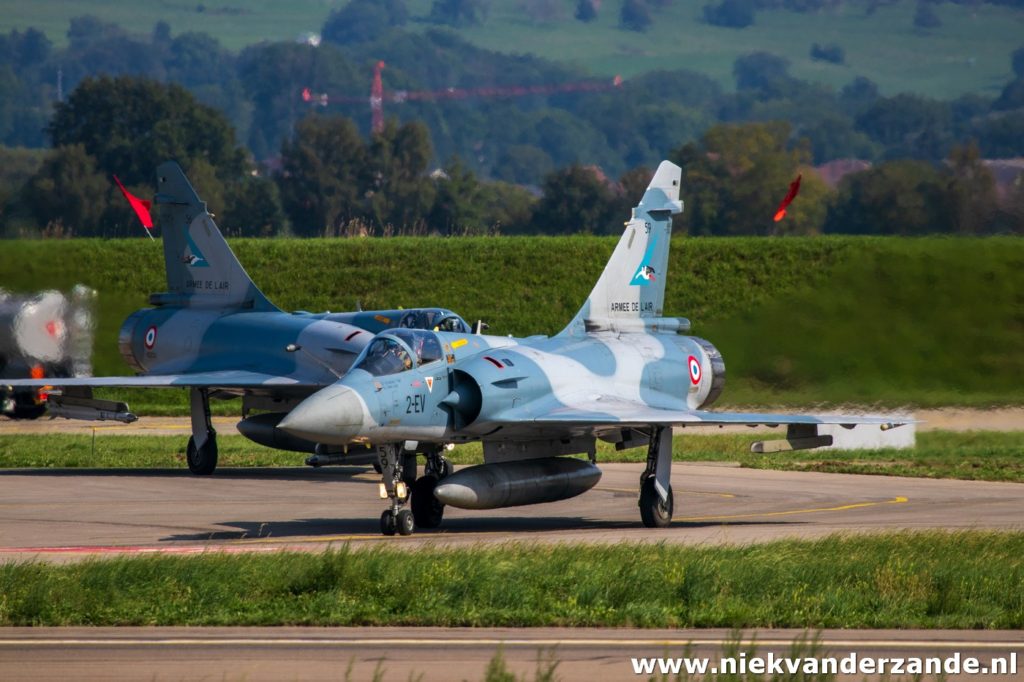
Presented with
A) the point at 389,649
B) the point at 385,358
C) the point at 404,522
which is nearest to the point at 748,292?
the point at 385,358

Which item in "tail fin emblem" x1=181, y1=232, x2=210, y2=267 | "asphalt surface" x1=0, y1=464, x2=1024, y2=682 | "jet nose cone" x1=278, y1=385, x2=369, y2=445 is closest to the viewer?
"asphalt surface" x1=0, y1=464, x2=1024, y2=682

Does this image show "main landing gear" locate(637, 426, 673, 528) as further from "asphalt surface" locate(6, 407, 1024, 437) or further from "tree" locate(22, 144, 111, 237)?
"tree" locate(22, 144, 111, 237)

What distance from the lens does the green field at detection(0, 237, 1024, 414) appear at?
34.6m

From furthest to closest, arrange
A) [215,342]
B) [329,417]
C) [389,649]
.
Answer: [215,342] < [329,417] < [389,649]

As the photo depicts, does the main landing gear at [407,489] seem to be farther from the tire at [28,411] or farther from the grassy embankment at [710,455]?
the tire at [28,411]

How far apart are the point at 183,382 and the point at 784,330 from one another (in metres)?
16.2

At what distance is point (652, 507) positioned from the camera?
741 inches

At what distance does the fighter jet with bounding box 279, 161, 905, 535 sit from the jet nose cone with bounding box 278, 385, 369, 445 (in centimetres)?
2

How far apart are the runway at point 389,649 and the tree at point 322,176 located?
68983 millimetres

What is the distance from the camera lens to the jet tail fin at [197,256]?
27969mm

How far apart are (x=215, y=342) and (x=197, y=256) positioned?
1.91m

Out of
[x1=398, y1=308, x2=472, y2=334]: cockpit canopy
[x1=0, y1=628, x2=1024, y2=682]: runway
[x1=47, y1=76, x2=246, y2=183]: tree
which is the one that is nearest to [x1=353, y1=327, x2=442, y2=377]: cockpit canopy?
[x1=0, y1=628, x2=1024, y2=682]: runway

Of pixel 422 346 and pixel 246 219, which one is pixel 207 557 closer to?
pixel 422 346

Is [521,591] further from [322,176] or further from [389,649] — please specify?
[322,176]
